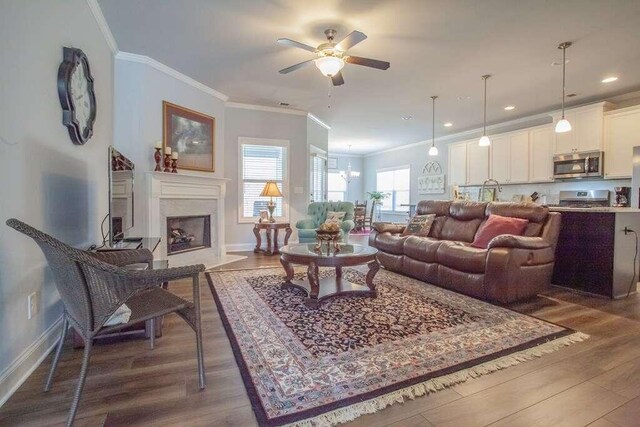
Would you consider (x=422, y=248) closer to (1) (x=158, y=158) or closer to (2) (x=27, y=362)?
(2) (x=27, y=362)

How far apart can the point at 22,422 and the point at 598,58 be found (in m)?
5.90

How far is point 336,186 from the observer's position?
1147 centimetres

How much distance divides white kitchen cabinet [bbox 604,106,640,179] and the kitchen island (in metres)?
2.35

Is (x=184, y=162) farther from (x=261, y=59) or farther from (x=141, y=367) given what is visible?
(x=141, y=367)

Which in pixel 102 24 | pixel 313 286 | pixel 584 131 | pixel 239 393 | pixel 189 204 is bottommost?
pixel 239 393

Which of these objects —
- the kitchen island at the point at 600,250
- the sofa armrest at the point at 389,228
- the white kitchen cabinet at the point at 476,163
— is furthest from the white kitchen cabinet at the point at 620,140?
the sofa armrest at the point at 389,228

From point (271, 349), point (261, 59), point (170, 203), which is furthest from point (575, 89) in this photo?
point (170, 203)

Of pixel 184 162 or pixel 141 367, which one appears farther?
pixel 184 162

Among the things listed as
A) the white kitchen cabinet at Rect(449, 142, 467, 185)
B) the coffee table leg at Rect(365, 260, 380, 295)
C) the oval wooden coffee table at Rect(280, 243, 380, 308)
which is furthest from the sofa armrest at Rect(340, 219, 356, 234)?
the white kitchen cabinet at Rect(449, 142, 467, 185)

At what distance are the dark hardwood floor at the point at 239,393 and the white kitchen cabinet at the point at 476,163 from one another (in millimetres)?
5415

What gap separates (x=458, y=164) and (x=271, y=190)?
4759 millimetres

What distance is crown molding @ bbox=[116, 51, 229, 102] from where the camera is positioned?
12.9ft

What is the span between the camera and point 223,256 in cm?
527

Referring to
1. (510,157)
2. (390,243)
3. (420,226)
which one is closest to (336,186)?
(510,157)
